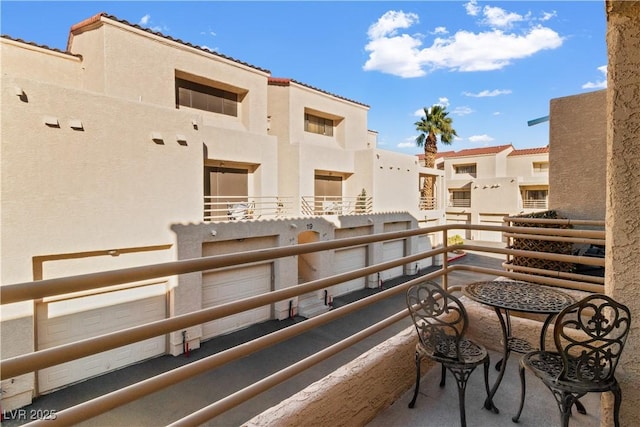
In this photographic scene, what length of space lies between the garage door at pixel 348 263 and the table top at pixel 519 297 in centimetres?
1215

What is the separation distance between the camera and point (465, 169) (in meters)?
34.3

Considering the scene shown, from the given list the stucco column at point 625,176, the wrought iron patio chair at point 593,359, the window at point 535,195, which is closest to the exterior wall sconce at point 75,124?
the stucco column at point 625,176

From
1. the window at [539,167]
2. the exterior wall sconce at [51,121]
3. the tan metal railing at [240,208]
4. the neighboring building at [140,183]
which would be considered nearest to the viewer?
the neighboring building at [140,183]

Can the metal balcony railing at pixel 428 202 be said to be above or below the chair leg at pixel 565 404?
above

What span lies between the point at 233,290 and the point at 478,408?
9953 millimetres

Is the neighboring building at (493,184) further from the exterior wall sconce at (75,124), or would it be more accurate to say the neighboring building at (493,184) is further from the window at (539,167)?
the exterior wall sconce at (75,124)

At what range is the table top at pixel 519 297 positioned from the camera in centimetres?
230

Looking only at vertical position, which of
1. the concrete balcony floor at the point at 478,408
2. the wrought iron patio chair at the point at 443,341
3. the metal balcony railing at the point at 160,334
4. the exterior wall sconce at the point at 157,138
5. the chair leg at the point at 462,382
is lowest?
the concrete balcony floor at the point at 478,408

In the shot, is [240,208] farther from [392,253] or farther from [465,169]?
[465,169]

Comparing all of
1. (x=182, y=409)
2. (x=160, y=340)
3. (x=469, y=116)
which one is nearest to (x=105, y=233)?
(x=160, y=340)

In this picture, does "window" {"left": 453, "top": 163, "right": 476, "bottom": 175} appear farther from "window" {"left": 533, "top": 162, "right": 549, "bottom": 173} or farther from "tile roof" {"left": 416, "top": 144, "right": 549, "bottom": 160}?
"window" {"left": 533, "top": 162, "right": 549, "bottom": 173}

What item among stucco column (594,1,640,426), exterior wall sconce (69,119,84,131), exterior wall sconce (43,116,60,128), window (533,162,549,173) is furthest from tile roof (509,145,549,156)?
exterior wall sconce (43,116,60,128)

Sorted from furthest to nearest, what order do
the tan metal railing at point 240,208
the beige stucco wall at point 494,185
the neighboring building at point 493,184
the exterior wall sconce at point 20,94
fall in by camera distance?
the neighboring building at point 493,184 → the beige stucco wall at point 494,185 → the tan metal railing at point 240,208 → the exterior wall sconce at point 20,94

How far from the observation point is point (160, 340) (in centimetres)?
966
